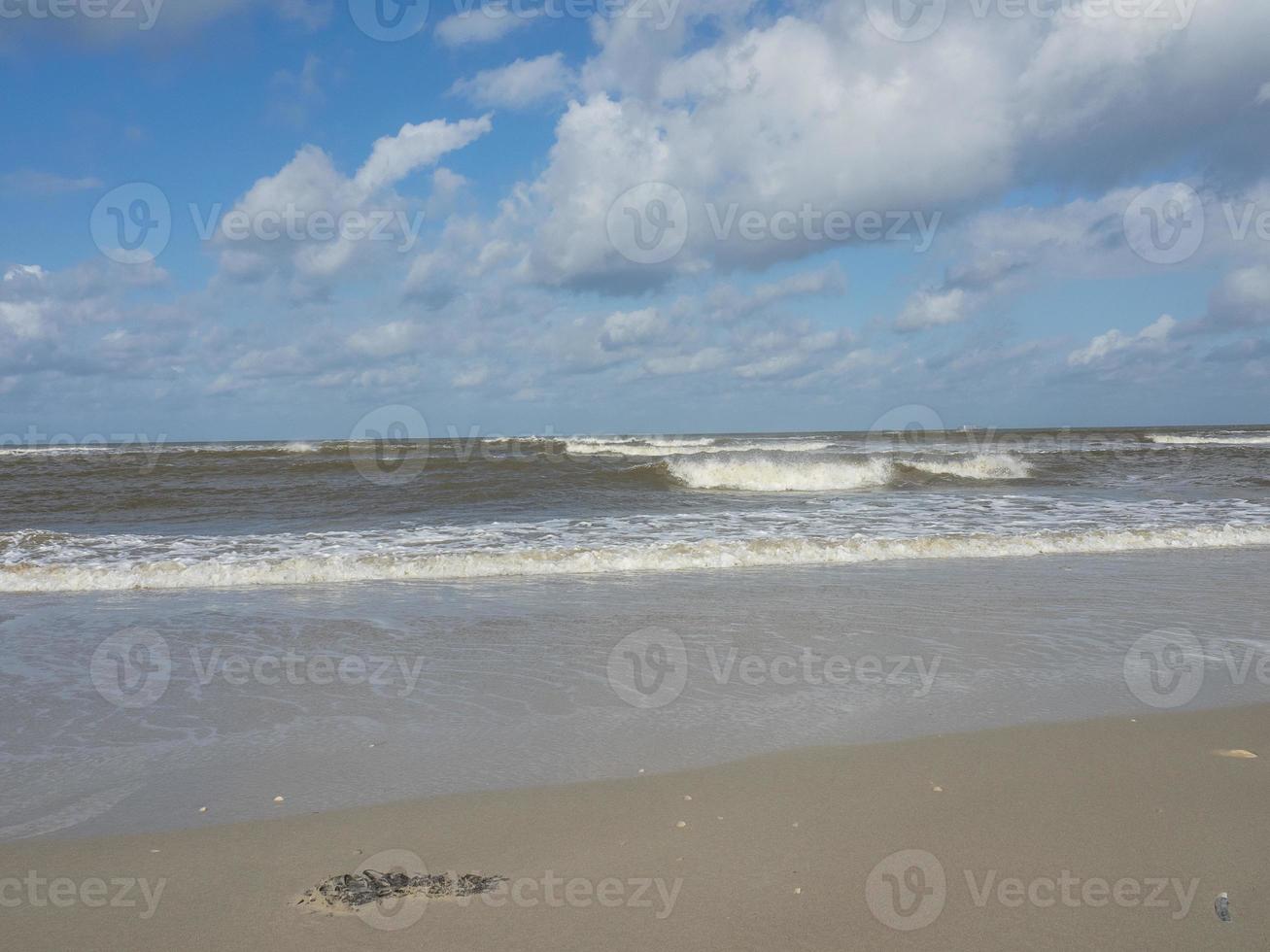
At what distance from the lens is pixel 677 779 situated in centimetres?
347

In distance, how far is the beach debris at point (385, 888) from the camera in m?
2.52

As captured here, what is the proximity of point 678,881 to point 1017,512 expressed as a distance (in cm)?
1292

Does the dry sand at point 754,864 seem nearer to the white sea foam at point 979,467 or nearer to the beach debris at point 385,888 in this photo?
the beach debris at point 385,888

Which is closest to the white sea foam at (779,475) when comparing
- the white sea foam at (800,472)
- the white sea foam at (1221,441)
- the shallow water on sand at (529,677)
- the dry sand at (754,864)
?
the white sea foam at (800,472)

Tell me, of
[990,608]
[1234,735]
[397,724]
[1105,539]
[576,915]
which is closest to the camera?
[576,915]

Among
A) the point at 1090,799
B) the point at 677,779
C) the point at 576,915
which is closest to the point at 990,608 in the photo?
the point at 1090,799

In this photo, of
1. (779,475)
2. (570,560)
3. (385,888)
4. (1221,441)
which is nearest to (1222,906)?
(385,888)

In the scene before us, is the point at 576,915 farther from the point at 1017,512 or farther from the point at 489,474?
the point at 489,474

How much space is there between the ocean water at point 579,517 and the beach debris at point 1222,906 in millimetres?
7102

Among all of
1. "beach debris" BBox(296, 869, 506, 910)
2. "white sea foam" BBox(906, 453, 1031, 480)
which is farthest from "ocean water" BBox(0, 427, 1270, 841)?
"white sea foam" BBox(906, 453, 1031, 480)

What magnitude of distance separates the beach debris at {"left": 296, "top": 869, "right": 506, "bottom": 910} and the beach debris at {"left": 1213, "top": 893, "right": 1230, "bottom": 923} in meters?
2.19

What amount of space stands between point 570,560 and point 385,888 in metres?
7.07

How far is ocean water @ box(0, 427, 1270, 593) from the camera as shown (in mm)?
9578

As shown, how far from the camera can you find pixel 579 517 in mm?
14117
